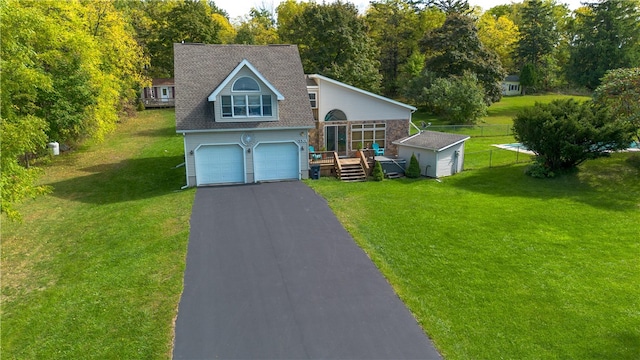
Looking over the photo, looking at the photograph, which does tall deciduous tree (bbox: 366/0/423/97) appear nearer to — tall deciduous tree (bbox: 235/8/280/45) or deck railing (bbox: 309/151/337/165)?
tall deciduous tree (bbox: 235/8/280/45)

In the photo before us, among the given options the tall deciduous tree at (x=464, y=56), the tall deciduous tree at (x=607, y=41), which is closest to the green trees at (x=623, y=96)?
the tall deciduous tree at (x=464, y=56)

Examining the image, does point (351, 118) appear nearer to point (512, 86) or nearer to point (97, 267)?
point (97, 267)

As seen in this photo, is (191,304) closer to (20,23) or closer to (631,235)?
(20,23)

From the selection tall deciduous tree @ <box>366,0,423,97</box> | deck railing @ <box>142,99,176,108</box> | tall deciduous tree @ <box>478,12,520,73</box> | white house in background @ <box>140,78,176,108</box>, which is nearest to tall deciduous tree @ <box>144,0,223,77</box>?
white house in background @ <box>140,78,176,108</box>

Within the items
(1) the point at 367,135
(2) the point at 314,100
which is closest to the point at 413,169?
(1) the point at 367,135

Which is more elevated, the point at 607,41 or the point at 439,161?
the point at 607,41

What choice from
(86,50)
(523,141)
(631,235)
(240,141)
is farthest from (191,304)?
(86,50)

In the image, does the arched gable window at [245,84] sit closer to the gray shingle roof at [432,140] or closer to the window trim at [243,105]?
the window trim at [243,105]

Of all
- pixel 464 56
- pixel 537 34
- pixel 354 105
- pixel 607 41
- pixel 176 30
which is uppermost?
pixel 537 34
